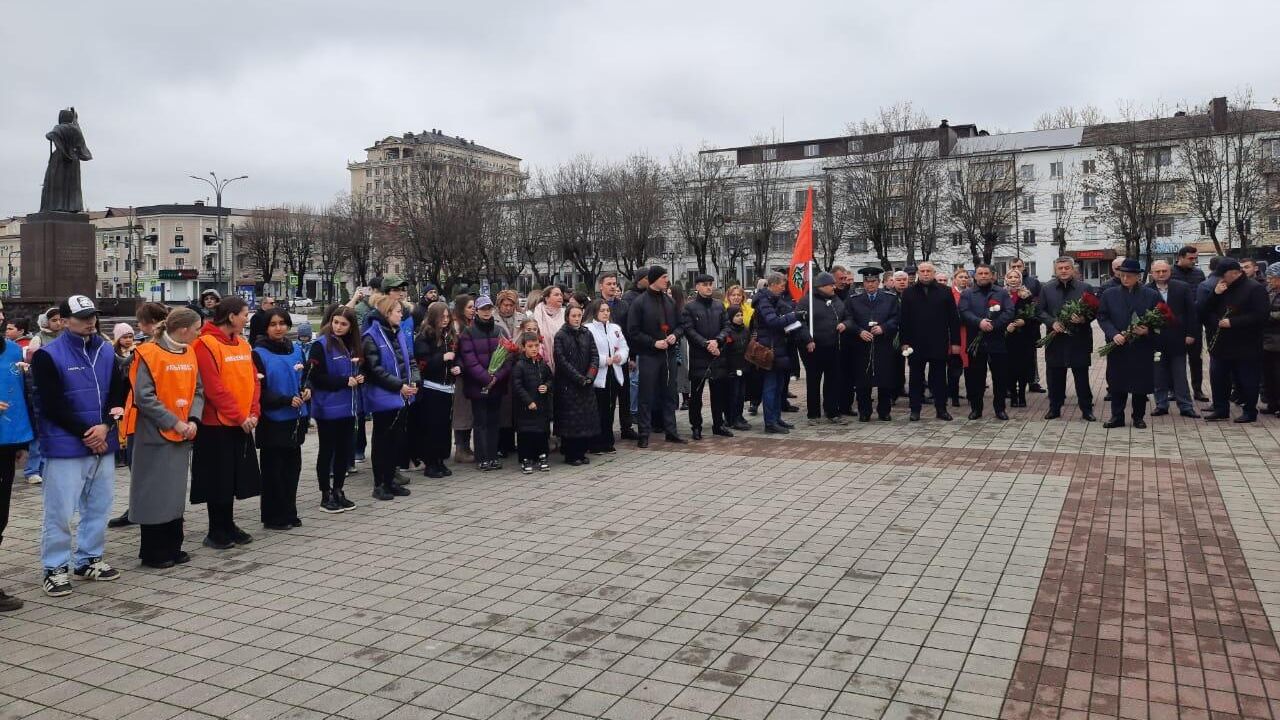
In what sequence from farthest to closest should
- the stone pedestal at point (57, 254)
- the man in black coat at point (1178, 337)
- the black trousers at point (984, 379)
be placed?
the stone pedestal at point (57, 254) < the black trousers at point (984, 379) < the man in black coat at point (1178, 337)

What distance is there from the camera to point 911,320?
12.8m

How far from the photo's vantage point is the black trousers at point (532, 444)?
10.1 metres

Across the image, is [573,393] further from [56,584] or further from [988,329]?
[988,329]

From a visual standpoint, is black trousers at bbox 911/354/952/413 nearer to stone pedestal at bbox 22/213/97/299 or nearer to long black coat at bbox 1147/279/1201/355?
long black coat at bbox 1147/279/1201/355

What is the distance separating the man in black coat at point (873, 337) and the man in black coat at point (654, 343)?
113 inches

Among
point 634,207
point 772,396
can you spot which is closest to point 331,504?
point 772,396

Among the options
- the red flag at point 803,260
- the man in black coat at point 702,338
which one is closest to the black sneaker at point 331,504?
the man in black coat at point 702,338

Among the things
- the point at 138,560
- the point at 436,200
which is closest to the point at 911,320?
the point at 138,560

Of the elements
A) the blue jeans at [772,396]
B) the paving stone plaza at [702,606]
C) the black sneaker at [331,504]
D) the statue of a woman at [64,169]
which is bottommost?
the paving stone plaza at [702,606]

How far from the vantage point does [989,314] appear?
1323 cm

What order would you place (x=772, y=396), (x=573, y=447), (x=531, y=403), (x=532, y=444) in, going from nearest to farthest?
(x=531, y=403) → (x=532, y=444) → (x=573, y=447) → (x=772, y=396)

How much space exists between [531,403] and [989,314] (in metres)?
6.99

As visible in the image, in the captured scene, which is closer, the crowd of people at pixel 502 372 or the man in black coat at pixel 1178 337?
the crowd of people at pixel 502 372

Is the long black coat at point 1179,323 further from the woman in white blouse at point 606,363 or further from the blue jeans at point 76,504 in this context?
the blue jeans at point 76,504
